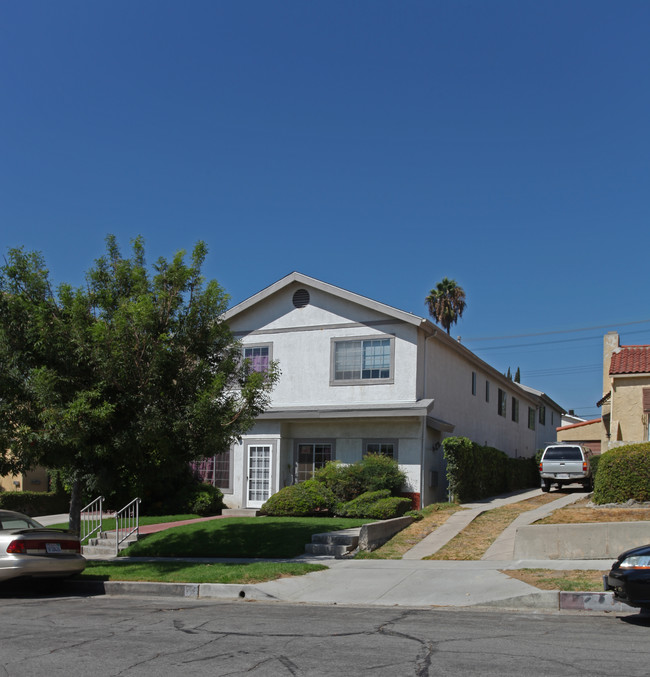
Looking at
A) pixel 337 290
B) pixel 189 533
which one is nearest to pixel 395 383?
pixel 337 290

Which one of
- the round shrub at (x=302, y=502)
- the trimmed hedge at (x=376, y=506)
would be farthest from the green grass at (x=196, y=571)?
the round shrub at (x=302, y=502)

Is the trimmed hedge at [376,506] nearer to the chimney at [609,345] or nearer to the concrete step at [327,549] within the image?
the concrete step at [327,549]

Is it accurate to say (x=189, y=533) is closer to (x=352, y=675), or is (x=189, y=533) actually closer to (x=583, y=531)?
(x=583, y=531)

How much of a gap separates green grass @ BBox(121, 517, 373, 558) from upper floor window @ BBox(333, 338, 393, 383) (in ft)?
17.2

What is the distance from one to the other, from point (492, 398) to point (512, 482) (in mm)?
3944

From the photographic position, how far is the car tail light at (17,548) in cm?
1183

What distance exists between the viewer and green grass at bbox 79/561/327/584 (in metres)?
12.5

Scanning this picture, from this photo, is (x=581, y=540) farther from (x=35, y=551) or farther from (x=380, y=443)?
(x=380, y=443)

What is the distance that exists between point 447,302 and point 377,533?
3891 centimetres

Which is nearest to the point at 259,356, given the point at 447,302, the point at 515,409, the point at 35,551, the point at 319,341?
the point at 319,341

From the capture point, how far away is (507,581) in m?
11.6

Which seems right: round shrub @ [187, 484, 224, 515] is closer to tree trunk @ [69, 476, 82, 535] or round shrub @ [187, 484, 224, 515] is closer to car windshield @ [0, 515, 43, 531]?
tree trunk @ [69, 476, 82, 535]

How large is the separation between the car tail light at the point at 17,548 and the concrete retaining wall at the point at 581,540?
28.1 feet

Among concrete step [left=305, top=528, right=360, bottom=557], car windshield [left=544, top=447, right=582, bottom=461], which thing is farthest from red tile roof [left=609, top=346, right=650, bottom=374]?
concrete step [left=305, top=528, right=360, bottom=557]
